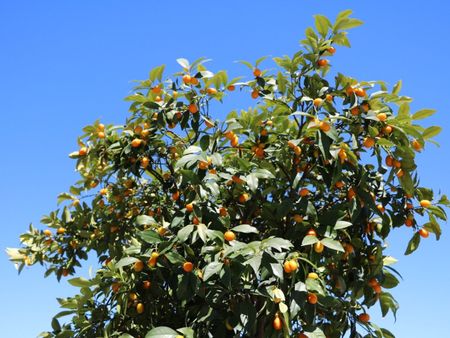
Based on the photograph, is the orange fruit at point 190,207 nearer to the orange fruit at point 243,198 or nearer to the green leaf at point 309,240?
the orange fruit at point 243,198

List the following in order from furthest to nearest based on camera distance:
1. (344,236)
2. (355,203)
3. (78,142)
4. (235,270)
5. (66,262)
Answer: (66,262), (78,142), (344,236), (355,203), (235,270)

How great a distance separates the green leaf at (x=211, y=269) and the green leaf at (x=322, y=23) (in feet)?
5.75

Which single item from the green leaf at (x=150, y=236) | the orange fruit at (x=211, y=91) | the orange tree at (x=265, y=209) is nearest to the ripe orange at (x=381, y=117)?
the orange tree at (x=265, y=209)

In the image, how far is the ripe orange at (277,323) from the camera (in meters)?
3.25

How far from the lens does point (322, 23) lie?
3.92 m

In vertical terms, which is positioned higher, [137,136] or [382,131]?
[137,136]

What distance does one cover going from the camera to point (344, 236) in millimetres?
3928

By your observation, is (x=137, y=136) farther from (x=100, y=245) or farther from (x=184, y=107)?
(x=100, y=245)

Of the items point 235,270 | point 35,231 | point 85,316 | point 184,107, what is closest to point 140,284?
point 85,316

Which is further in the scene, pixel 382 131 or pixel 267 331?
pixel 382 131

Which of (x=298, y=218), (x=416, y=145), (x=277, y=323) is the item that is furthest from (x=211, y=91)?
(x=277, y=323)

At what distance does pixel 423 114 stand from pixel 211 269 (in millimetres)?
1746

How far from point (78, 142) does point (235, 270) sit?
6.01 ft

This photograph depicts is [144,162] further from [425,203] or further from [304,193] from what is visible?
[425,203]
